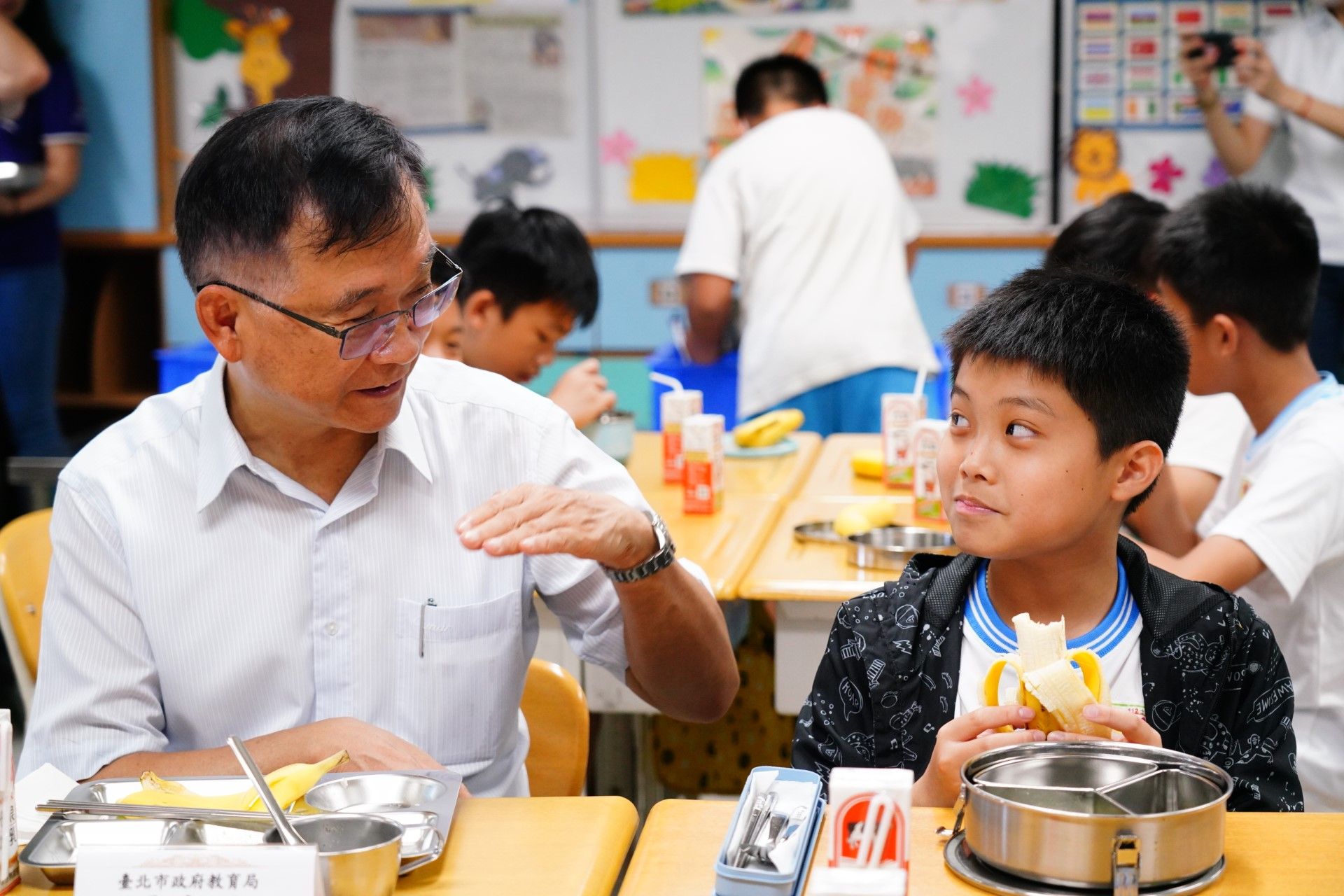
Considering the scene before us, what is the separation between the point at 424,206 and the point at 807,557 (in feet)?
3.53

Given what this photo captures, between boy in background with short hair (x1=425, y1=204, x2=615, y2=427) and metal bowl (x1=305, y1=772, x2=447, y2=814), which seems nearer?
metal bowl (x1=305, y1=772, x2=447, y2=814)

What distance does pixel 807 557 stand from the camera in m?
2.42

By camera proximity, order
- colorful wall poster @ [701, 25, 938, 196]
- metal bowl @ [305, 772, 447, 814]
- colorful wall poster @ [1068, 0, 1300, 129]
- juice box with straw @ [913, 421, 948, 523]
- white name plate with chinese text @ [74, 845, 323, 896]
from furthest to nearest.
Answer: colorful wall poster @ [701, 25, 938, 196] < colorful wall poster @ [1068, 0, 1300, 129] < juice box with straw @ [913, 421, 948, 523] < metal bowl @ [305, 772, 447, 814] < white name plate with chinese text @ [74, 845, 323, 896]

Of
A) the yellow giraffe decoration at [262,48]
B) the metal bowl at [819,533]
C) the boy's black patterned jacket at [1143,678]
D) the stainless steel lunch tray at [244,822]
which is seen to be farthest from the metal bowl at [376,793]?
the yellow giraffe decoration at [262,48]

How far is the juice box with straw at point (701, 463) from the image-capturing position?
2.67m

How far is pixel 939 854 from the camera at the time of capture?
3.94ft

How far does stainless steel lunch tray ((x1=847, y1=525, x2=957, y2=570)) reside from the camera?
7.69ft

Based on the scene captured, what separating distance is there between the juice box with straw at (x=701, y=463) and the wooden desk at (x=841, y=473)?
0.30 meters

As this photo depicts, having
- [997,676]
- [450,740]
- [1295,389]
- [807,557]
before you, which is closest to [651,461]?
[807,557]

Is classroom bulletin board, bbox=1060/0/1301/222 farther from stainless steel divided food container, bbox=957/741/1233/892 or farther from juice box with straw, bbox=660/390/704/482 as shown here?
stainless steel divided food container, bbox=957/741/1233/892

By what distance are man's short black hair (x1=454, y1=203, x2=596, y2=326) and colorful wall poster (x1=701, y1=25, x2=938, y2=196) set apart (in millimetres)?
2506

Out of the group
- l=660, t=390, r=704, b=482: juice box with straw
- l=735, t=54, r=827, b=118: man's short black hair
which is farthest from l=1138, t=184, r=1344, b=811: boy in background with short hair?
l=735, t=54, r=827, b=118: man's short black hair

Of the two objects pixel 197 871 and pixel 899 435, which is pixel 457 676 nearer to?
pixel 197 871

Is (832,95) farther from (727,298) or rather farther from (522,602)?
(522,602)
